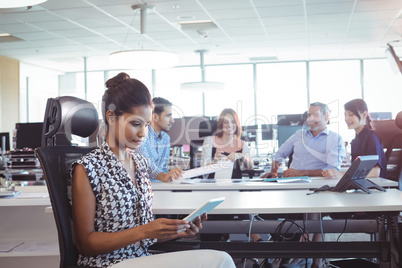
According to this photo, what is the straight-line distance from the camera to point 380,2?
6477 millimetres

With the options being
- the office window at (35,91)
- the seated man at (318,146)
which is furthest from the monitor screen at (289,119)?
the office window at (35,91)

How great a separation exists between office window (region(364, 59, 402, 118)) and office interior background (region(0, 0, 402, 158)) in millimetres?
23

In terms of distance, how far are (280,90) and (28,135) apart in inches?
279

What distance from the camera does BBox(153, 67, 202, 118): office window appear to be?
39.2ft

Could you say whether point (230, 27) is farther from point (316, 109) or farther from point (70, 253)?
point (70, 253)

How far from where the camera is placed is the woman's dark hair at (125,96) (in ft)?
5.32

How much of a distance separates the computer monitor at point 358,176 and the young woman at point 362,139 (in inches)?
35.3

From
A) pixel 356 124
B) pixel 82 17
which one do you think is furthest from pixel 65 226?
pixel 82 17

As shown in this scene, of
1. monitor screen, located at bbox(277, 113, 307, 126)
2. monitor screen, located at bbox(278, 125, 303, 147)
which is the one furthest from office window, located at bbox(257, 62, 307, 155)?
monitor screen, located at bbox(278, 125, 303, 147)

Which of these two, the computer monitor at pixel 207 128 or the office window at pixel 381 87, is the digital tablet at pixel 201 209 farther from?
the office window at pixel 381 87

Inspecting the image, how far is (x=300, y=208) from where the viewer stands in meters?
1.94

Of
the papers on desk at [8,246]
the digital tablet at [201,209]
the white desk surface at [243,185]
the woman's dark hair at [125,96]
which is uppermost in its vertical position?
A: the woman's dark hair at [125,96]

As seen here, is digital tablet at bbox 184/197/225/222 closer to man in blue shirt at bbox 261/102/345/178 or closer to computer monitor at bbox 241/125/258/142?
man in blue shirt at bbox 261/102/345/178

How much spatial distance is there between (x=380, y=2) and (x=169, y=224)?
6.06 meters
